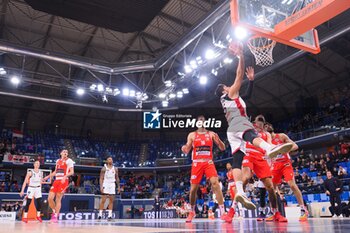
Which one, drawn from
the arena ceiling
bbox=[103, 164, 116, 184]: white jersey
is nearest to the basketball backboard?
the arena ceiling

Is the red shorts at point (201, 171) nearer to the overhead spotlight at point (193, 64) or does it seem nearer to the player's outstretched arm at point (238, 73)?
the player's outstretched arm at point (238, 73)

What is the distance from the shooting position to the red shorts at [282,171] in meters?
6.94

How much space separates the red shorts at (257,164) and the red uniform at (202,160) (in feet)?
2.97

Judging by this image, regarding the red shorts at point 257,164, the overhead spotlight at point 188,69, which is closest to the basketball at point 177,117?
the red shorts at point 257,164

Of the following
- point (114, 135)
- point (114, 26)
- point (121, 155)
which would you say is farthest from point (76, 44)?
point (114, 135)

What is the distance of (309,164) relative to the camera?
20703 mm

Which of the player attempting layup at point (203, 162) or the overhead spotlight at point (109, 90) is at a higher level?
the overhead spotlight at point (109, 90)

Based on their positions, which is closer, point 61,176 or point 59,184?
point 59,184

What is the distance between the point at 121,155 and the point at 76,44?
13.4 meters

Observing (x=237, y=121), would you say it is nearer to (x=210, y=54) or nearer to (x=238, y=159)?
(x=238, y=159)

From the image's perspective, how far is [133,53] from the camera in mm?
24531

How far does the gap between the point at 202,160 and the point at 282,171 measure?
1894mm

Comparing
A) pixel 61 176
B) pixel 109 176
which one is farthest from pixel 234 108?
pixel 61 176

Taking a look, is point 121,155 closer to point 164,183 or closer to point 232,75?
point 164,183
